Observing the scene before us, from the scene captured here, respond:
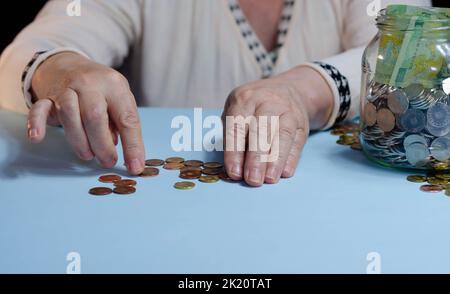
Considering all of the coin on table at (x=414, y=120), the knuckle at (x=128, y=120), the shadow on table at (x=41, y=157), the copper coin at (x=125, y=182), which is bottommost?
the shadow on table at (x=41, y=157)

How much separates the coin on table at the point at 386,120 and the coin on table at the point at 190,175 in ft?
0.77

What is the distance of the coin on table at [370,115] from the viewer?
805 millimetres

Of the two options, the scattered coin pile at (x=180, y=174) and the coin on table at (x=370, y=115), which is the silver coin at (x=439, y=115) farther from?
the scattered coin pile at (x=180, y=174)

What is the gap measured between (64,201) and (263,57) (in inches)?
29.7

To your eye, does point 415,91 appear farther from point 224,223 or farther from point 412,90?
point 224,223

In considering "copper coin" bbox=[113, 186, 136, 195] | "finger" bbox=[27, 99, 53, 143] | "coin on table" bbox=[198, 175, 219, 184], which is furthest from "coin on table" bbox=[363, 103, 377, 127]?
"finger" bbox=[27, 99, 53, 143]

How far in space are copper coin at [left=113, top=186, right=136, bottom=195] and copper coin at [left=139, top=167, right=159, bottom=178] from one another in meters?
0.05

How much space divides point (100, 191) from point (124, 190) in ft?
0.09

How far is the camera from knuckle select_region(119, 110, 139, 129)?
0.81 m

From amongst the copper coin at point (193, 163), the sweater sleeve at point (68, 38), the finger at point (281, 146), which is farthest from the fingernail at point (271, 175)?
the sweater sleeve at point (68, 38)

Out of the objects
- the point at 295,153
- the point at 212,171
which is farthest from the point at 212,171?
the point at 295,153

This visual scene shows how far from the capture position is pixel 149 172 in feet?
2.64

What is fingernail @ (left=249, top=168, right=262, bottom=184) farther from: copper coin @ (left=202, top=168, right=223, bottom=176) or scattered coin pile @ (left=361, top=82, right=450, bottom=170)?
scattered coin pile @ (left=361, top=82, right=450, bottom=170)
